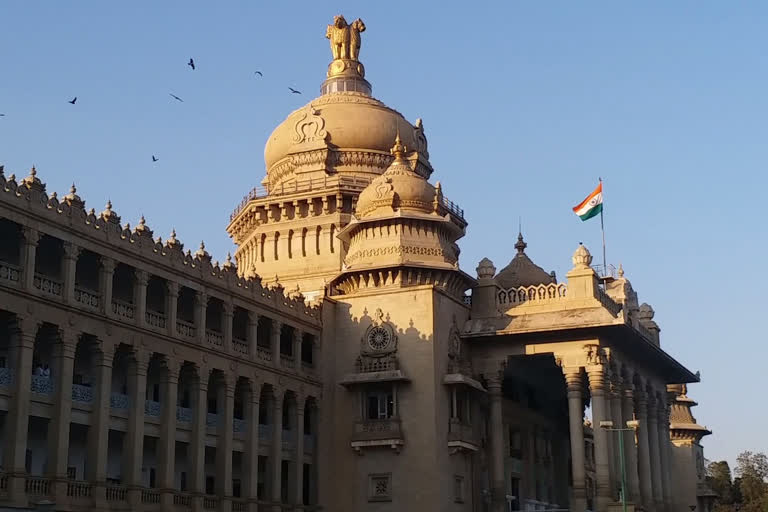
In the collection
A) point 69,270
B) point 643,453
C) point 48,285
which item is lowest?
point 643,453

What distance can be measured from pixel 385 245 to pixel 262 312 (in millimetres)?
8281

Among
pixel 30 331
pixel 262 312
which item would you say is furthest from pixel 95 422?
pixel 262 312

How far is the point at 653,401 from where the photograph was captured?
67.8m

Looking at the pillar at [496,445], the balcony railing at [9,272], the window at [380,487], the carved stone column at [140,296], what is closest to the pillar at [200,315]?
the carved stone column at [140,296]

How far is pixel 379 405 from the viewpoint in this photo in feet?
185

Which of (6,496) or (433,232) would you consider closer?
(6,496)

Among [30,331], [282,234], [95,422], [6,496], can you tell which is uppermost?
[282,234]

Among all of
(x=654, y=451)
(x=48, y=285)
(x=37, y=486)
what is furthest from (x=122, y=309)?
(x=654, y=451)

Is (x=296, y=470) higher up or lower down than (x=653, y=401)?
lower down

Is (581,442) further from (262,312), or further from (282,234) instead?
(282,234)

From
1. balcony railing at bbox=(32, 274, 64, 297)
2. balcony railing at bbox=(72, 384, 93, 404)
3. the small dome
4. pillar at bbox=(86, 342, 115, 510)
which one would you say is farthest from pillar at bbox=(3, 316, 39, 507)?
the small dome

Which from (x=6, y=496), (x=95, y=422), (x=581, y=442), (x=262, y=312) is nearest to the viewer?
(x=6, y=496)

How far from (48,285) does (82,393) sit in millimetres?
4357

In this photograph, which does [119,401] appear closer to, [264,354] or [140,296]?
[140,296]
